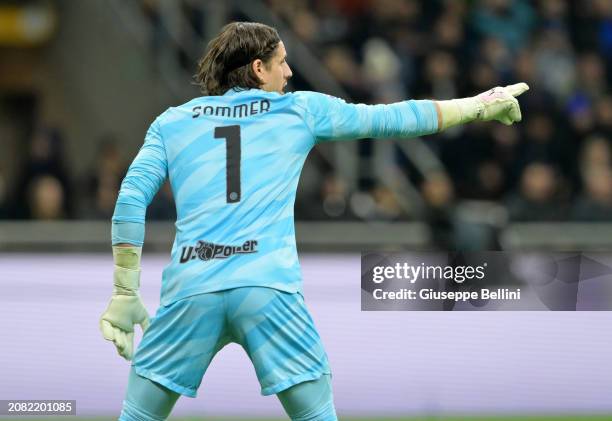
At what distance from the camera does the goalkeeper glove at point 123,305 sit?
177 inches

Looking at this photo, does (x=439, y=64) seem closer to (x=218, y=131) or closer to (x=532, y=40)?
(x=532, y=40)

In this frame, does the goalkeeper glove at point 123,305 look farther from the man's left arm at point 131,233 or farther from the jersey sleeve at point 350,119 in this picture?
the jersey sleeve at point 350,119

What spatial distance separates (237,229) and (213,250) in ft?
0.33

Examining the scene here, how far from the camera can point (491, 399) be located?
22.7 feet

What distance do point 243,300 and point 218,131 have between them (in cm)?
55

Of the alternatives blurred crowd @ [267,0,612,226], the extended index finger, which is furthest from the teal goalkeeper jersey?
blurred crowd @ [267,0,612,226]

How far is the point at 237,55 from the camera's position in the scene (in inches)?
177

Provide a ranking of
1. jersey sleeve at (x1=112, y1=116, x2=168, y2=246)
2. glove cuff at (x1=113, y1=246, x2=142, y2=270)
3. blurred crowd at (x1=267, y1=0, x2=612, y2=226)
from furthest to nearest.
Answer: blurred crowd at (x1=267, y1=0, x2=612, y2=226) < glove cuff at (x1=113, y1=246, x2=142, y2=270) < jersey sleeve at (x1=112, y1=116, x2=168, y2=246)

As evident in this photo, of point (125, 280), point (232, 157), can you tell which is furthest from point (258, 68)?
point (125, 280)

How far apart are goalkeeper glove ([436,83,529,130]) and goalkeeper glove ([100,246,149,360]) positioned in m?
1.13

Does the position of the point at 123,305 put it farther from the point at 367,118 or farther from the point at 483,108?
the point at 483,108

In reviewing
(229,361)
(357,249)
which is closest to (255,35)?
(229,361)

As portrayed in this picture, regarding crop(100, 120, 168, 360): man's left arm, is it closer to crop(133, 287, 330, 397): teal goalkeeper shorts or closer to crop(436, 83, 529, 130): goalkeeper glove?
crop(133, 287, 330, 397): teal goalkeeper shorts

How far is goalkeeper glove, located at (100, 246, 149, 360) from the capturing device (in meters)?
4.51
